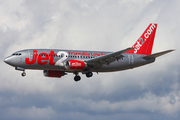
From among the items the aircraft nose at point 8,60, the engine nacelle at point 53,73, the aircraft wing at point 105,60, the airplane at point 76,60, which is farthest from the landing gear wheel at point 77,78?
the aircraft nose at point 8,60

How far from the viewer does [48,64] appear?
6406 cm

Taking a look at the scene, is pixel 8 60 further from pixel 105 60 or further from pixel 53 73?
pixel 105 60

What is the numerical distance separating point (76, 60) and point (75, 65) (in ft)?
5.33

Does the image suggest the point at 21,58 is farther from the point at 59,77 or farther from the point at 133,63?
the point at 133,63

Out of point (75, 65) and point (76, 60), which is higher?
point (76, 60)

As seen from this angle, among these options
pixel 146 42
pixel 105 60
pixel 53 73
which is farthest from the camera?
pixel 146 42

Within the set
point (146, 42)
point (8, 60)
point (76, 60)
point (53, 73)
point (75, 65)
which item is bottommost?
point (75, 65)

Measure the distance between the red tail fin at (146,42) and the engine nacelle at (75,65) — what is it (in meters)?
13.4

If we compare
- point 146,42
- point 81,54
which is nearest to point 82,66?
point 81,54

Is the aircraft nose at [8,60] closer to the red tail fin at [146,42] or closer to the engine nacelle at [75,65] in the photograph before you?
the engine nacelle at [75,65]

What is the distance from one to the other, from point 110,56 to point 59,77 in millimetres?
14479

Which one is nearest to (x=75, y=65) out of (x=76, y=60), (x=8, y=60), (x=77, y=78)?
(x=76, y=60)

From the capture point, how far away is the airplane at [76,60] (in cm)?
6369

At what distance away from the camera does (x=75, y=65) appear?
6488cm
